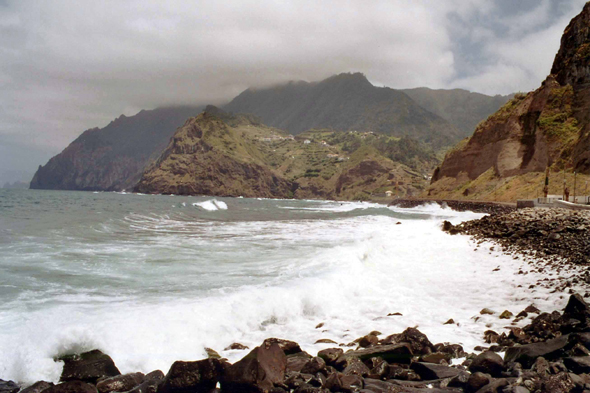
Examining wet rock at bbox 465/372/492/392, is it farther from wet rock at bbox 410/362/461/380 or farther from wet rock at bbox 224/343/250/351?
wet rock at bbox 224/343/250/351

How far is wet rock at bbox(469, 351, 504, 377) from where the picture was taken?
5113 mm

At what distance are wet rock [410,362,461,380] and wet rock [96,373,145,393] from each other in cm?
364

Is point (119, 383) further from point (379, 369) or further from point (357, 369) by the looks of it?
point (379, 369)

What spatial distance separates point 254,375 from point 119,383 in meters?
1.84

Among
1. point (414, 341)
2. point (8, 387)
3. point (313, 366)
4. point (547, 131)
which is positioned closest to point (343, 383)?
point (313, 366)

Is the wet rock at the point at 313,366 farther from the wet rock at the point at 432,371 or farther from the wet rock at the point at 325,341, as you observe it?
the wet rock at the point at 325,341

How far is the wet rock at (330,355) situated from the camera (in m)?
5.76

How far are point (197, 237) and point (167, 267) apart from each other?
9112 mm

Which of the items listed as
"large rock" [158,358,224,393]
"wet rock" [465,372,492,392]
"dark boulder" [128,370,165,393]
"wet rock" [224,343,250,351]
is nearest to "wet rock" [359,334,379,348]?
"wet rock" [224,343,250,351]

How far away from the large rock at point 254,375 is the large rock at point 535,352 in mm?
3106

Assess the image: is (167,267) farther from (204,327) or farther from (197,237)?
(197,237)

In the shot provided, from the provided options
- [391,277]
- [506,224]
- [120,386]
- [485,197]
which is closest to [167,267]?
[391,277]

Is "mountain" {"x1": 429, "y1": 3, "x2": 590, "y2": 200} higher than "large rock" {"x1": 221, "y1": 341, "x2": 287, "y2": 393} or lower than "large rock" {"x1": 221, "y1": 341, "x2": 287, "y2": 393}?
higher

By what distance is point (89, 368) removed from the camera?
558cm
